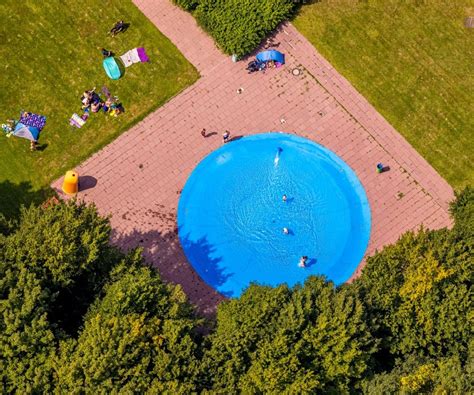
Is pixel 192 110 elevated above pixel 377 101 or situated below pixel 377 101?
above

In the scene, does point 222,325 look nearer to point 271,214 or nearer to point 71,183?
point 271,214

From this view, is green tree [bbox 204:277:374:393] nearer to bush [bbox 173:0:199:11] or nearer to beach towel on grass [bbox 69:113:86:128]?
beach towel on grass [bbox 69:113:86:128]

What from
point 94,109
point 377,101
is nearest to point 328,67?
point 377,101

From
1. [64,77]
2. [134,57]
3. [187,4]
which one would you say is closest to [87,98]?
[64,77]

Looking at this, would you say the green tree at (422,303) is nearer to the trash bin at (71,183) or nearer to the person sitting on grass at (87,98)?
the trash bin at (71,183)

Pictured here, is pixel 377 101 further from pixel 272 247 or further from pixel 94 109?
pixel 94 109

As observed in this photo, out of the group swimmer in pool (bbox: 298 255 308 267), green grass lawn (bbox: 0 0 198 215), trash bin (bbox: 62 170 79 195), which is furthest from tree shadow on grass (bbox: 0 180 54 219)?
swimmer in pool (bbox: 298 255 308 267)

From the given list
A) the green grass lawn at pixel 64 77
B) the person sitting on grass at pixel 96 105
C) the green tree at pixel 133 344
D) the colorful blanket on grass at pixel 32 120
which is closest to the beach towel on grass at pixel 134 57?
the green grass lawn at pixel 64 77
